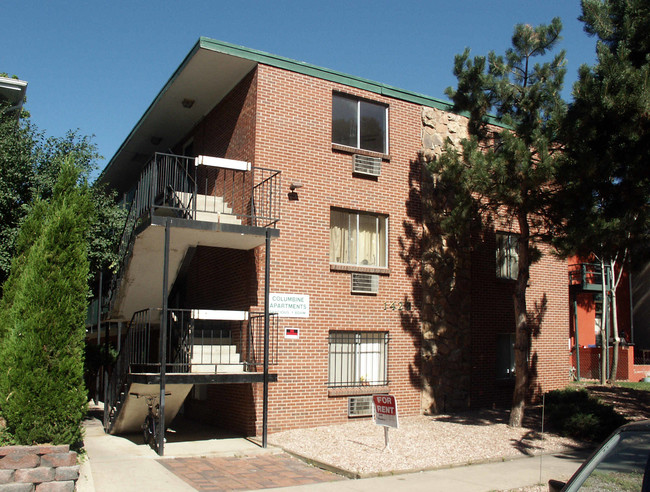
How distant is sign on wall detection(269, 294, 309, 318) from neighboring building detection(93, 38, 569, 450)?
0.09 ft

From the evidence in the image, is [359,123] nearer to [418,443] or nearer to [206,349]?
[206,349]

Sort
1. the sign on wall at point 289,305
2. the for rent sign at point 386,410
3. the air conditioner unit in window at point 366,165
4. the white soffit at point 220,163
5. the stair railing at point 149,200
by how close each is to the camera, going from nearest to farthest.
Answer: the for rent sign at point 386,410, the white soffit at point 220,163, the stair railing at point 149,200, the sign on wall at point 289,305, the air conditioner unit in window at point 366,165

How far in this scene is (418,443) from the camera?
11.5m

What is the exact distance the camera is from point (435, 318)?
1530 centimetres

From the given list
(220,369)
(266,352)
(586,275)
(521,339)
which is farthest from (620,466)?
(586,275)

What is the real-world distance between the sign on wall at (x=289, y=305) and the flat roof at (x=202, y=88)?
16.1 feet

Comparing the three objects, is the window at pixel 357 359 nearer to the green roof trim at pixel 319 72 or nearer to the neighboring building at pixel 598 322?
the green roof trim at pixel 319 72

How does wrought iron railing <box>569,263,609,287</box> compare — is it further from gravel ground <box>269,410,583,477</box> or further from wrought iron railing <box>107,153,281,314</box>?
wrought iron railing <box>107,153,281,314</box>

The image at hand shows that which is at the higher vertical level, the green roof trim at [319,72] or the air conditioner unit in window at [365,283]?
the green roof trim at [319,72]

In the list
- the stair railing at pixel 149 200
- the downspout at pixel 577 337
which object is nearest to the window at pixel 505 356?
the downspout at pixel 577 337

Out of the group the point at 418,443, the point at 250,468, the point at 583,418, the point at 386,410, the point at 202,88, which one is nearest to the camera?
the point at 250,468

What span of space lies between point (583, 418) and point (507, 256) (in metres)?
5.77

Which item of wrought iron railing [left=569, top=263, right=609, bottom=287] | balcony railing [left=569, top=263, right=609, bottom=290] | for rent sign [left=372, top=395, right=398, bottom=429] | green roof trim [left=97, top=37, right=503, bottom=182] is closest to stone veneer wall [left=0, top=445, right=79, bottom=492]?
for rent sign [left=372, top=395, right=398, bottom=429]

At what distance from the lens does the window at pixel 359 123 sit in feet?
48.5
